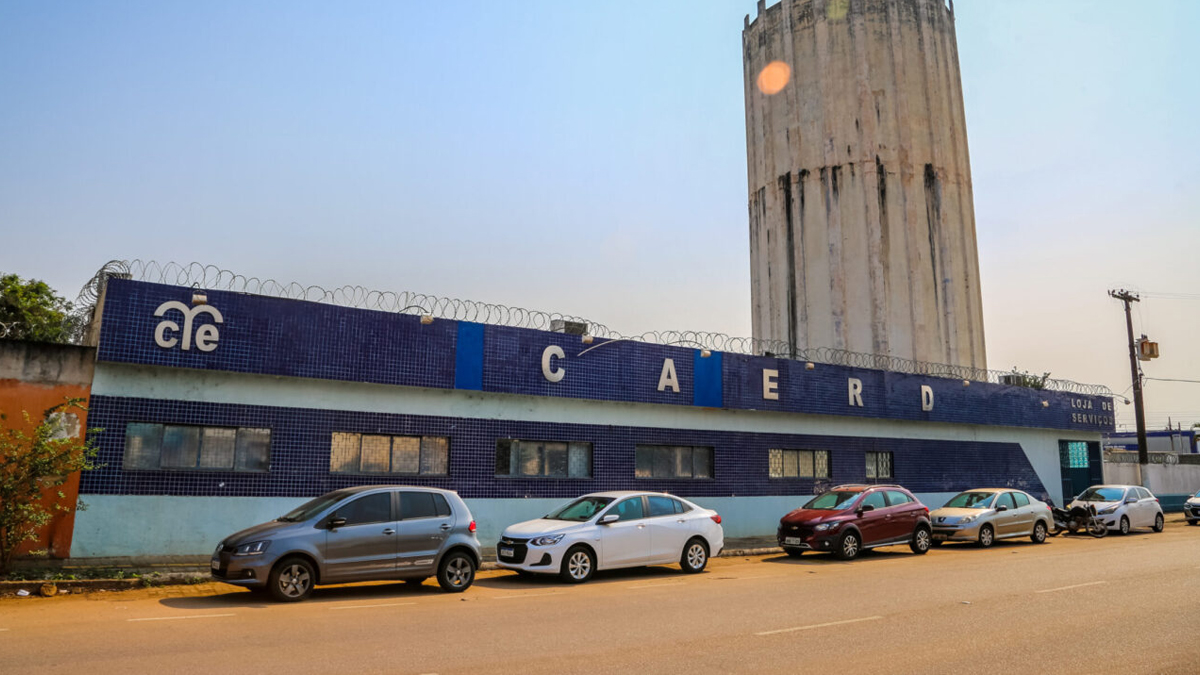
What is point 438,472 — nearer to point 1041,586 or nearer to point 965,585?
point 965,585

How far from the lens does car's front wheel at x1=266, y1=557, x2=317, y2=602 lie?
11.1 m

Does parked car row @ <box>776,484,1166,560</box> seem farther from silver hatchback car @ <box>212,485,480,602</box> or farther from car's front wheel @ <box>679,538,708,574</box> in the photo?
silver hatchback car @ <box>212,485,480,602</box>

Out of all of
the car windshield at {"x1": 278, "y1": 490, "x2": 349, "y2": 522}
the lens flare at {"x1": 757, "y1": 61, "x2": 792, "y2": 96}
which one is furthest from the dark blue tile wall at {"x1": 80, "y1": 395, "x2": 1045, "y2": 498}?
the lens flare at {"x1": 757, "y1": 61, "x2": 792, "y2": 96}

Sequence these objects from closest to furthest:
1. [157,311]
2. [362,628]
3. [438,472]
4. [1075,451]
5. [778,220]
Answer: [362,628], [157,311], [438,472], [1075,451], [778,220]

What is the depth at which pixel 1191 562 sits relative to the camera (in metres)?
15.9

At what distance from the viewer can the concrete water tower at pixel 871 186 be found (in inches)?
1460

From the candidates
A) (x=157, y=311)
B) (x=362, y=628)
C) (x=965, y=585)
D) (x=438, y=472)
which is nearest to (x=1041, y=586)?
(x=965, y=585)

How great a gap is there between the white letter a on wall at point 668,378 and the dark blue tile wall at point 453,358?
0.40ft

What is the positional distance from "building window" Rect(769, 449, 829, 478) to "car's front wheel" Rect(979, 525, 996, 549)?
4642 millimetres

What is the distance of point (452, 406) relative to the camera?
17.5 m

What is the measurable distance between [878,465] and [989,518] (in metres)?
5.02

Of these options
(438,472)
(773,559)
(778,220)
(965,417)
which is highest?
(778,220)

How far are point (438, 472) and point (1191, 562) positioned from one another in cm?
1517

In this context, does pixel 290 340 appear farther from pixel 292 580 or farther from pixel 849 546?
pixel 849 546
